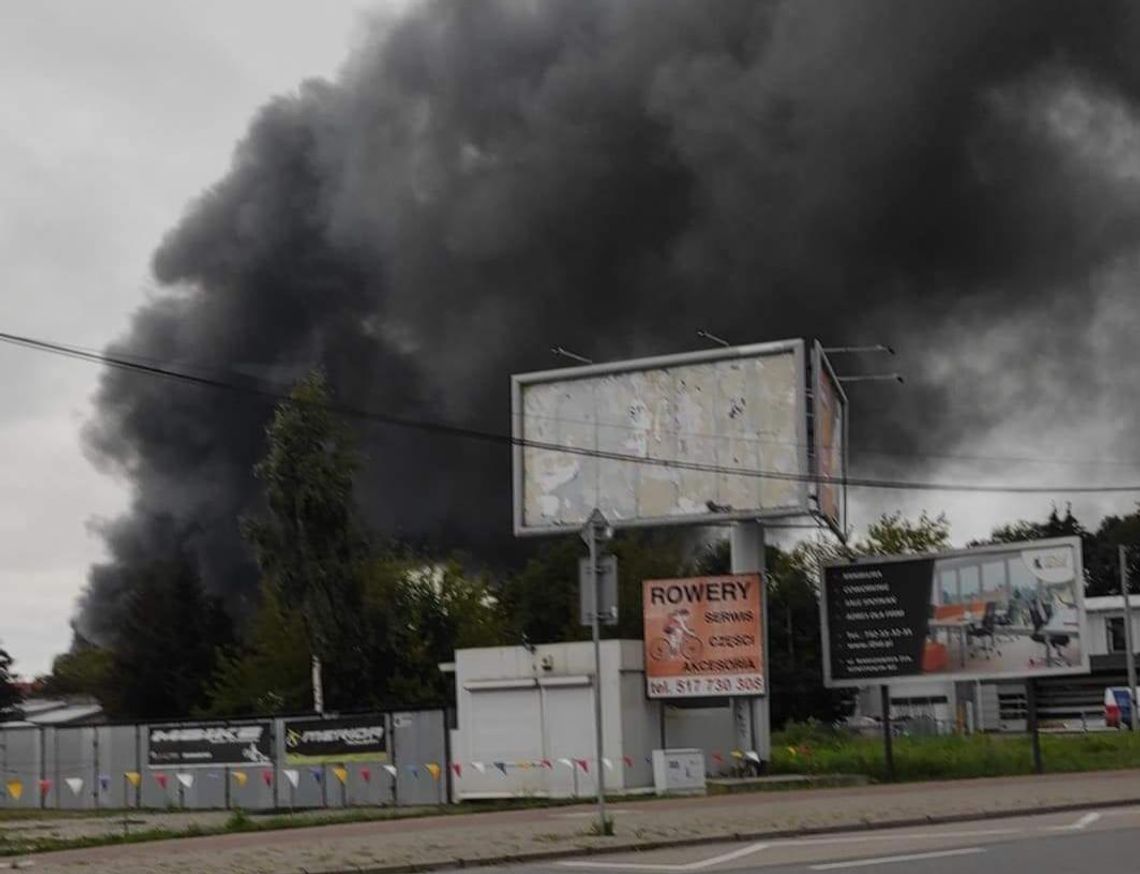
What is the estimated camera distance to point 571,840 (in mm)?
19328

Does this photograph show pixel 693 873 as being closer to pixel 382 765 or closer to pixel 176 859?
pixel 176 859

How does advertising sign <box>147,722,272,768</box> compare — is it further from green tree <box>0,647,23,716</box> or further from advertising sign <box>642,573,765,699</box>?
green tree <box>0,647,23,716</box>

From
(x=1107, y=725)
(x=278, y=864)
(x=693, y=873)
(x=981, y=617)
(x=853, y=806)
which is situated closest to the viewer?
(x=693, y=873)

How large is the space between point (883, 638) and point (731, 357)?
7314 mm

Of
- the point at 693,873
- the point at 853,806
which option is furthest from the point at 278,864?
the point at 853,806

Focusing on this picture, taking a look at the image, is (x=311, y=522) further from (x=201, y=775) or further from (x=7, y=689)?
(x=7, y=689)

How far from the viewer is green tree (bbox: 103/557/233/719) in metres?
78.9

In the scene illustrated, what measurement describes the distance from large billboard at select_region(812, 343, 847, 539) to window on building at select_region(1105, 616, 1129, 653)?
168 ft

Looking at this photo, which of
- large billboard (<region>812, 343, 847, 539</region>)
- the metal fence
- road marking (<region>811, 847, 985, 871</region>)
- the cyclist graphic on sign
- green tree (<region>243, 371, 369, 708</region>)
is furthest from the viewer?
green tree (<region>243, 371, 369, 708</region>)

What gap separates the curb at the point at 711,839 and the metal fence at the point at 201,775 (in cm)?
1582

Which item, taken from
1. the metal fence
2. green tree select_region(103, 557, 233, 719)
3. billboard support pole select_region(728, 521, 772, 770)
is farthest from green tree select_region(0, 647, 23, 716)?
billboard support pole select_region(728, 521, 772, 770)

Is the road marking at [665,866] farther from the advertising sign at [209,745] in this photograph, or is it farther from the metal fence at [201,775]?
the advertising sign at [209,745]

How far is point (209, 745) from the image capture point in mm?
38469

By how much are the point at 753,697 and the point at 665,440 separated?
6363mm
